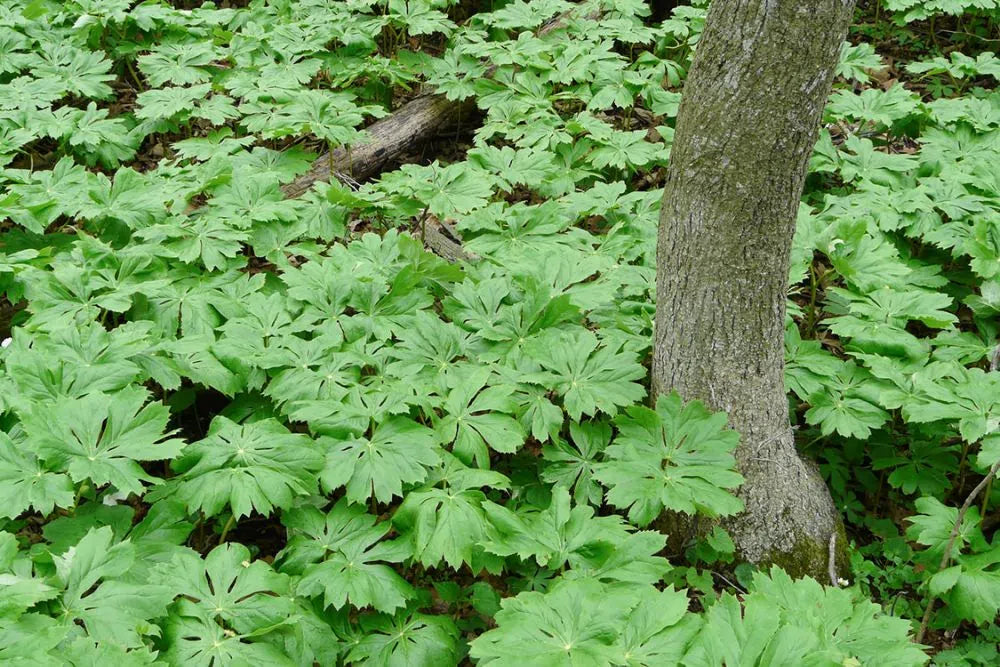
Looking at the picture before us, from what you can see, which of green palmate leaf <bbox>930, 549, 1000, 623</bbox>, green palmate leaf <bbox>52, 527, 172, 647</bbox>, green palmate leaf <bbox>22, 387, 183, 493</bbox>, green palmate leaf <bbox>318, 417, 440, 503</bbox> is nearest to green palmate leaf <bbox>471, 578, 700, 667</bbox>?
green palmate leaf <bbox>318, 417, 440, 503</bbox>

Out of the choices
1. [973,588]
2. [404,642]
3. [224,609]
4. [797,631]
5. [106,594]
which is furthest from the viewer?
[973,588]

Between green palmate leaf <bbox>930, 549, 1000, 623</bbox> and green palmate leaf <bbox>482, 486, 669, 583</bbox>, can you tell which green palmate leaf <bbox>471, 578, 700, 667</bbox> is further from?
green palmate leaf <bbox>930, 549, 1000, 623</bbox>

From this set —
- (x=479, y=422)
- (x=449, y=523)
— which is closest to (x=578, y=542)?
(x=449, y=523)

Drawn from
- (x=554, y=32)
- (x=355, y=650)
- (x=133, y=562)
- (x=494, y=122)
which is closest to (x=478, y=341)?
(x=355, y=650)

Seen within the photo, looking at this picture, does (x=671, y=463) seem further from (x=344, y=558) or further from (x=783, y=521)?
(x=344, y=558)

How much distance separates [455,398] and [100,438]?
4.01 ft

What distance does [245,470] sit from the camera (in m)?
2.58

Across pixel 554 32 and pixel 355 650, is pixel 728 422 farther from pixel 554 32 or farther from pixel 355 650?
pixel 554 32

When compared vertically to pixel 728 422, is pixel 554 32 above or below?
above

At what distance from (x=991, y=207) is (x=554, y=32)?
124 inches

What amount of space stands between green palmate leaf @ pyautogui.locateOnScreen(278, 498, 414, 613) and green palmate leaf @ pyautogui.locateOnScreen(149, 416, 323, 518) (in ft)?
0.45

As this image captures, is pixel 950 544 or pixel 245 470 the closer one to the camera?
pixel 245 470

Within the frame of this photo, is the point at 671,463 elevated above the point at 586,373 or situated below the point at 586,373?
below

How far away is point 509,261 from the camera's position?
3566 millimetres
